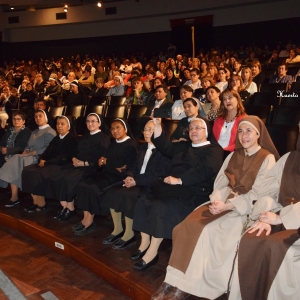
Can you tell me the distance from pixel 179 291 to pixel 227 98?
1.98 m

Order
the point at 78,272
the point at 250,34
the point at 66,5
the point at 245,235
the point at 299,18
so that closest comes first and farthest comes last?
the point at 245,235 → the point at 78,272 → the point at 299,18 → the point at 250,34 → the point at 66,5

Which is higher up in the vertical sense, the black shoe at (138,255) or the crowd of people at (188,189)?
the crowd of people at (188,189)

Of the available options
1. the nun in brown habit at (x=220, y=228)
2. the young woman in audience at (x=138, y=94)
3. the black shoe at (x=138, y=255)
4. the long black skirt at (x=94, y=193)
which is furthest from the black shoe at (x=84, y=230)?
the young woman in audience at (x=138, y=94)

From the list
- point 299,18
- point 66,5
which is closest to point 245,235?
point 299,18

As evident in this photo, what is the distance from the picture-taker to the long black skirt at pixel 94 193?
11.6 ft

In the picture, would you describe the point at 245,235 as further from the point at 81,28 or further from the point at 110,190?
the point at 81,28

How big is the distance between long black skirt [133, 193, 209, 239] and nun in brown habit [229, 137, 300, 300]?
0.59 metres

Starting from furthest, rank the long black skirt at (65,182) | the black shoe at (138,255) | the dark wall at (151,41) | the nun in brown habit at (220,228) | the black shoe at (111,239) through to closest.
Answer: the dark wall at (151,41)
the long black skirt at (65,182)
the black shoe at (111,239)
the black shoe at (138,255)
the nun in brown habit at (220,228)

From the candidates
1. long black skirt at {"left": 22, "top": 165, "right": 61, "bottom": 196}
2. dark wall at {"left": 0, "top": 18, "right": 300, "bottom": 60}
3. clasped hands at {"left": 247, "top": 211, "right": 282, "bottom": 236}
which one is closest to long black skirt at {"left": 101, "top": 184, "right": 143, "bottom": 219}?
long black skirt at {"left": 22, "top": 165, "right": 61, "bottom": 196}

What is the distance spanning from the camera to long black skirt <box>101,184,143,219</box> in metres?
3.25

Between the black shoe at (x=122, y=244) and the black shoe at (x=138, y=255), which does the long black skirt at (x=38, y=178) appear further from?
the black shoe at (x=138, y=255)

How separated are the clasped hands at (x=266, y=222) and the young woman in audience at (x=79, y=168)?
2069mm

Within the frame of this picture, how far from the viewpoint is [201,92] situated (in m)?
5.70

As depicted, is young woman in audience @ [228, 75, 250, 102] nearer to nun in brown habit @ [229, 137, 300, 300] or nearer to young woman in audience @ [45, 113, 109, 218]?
young woman in audience @ [45, 113, 109, 218]
